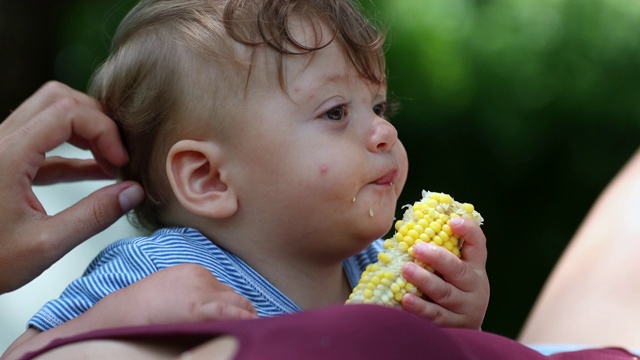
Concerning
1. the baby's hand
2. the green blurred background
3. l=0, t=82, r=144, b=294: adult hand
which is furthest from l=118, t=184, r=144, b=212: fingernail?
the green blurred background

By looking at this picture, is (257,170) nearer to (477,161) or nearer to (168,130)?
(168,130)

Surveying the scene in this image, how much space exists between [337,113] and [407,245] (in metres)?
0.30

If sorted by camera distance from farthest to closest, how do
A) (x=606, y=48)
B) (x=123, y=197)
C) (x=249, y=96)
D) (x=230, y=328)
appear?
(x=606, y=48) < (x=123, y=197) < (x=249, y=96) < (x=230, y=328)

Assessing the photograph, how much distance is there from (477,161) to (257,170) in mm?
2257

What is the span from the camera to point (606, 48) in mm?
3930

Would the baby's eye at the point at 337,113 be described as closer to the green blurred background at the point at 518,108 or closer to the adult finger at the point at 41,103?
the adult finger at the point at 41,103

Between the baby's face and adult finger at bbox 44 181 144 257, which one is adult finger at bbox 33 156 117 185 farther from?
the baby's face

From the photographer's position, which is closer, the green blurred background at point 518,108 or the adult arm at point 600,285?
the adult arm at point 600,285

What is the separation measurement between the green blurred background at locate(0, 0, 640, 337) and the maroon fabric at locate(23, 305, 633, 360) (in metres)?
2.63

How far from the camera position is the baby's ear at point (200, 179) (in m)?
1.95

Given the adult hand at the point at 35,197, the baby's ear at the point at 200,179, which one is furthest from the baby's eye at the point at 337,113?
the adult hand at the point at 35,197

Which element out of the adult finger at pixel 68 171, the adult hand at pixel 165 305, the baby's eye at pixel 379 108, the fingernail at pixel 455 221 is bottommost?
the adult finger at pixel 68 171

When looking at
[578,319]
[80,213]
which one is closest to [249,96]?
[80,213]

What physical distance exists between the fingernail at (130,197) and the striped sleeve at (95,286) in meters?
0.19
